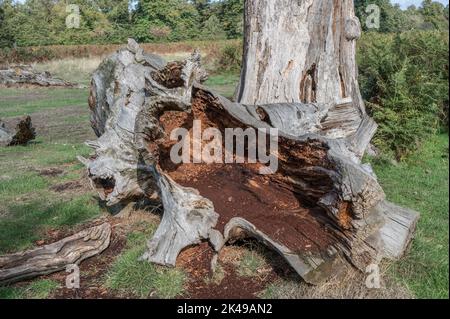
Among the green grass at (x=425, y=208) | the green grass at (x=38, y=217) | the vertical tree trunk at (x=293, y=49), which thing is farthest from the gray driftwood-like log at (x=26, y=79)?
the green grass at (x=425, y=208)

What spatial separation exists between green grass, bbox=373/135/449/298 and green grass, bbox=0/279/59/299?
2.70 m

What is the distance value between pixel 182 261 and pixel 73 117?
11633 millimetres

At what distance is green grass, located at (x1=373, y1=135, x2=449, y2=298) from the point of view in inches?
112

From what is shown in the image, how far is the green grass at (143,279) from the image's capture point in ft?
11.1

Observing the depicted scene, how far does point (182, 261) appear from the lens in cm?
376

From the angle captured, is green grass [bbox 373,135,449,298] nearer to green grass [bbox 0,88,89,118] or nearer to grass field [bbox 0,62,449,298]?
grass field [bbox 0,62,449,298]

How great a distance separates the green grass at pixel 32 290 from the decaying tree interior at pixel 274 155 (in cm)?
83

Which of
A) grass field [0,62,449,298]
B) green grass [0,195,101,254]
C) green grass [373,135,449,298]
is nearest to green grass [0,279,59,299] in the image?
grass field [0,62,449,298]

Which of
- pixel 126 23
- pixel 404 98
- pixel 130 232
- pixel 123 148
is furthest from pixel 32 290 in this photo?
pixel 126 23

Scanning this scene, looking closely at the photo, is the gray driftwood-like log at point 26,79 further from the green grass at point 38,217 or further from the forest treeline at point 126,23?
the green grass at point 38,217
